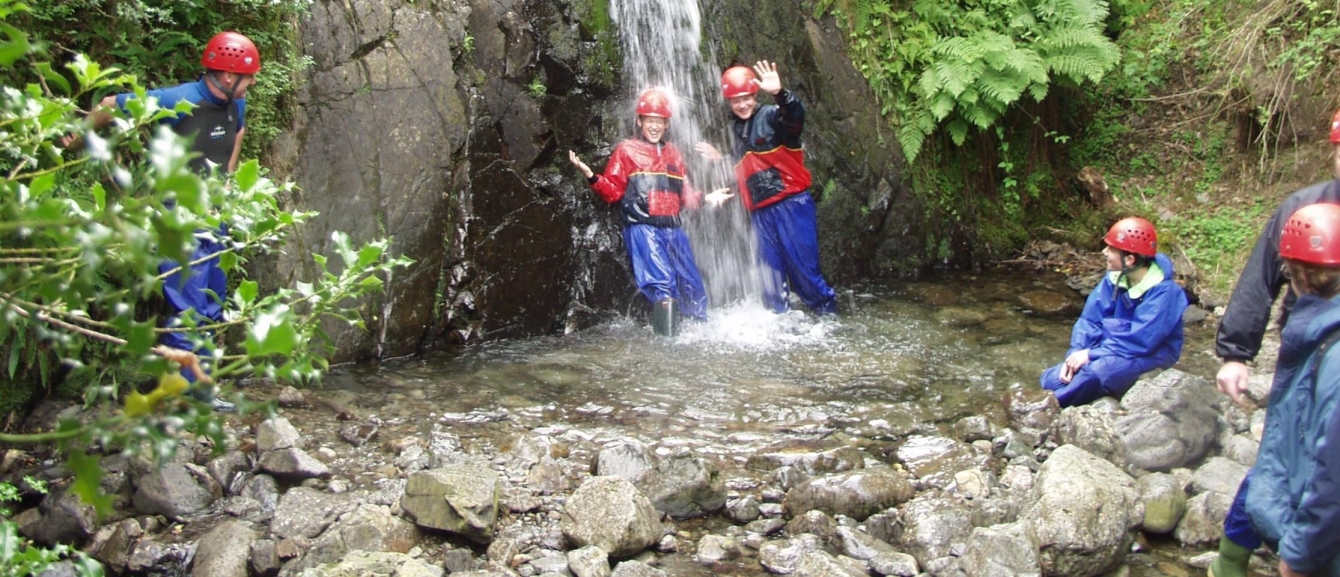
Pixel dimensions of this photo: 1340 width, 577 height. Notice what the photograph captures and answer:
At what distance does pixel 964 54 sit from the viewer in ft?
29.7

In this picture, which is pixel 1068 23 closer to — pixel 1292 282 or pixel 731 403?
pixel 731 403

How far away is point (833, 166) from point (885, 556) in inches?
222

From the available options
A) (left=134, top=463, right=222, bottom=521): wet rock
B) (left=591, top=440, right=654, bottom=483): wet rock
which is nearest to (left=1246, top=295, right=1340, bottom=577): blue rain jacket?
(left=591, top=440, right=654, bottom=483): wet rock

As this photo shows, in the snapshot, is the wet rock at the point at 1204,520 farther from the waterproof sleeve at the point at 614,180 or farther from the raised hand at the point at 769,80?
the waterproof sleeve at the point at 614,180

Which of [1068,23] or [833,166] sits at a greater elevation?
→ [1068,23]

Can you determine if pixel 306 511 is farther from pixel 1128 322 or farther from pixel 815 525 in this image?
pixel 1128 322

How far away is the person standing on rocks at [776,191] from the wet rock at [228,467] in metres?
4.60

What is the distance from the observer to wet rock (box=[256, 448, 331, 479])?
4.66 m

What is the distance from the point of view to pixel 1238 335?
3924 mm

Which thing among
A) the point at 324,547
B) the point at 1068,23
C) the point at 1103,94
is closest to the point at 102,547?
the point at 324,547

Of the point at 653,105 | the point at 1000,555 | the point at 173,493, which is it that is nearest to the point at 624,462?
the point at 1000,555

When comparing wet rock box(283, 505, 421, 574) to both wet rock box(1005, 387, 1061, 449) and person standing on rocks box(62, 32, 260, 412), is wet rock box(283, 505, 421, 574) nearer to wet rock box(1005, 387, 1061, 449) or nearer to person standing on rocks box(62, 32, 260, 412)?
person standing on rocks box(62, 32, 260, 412)

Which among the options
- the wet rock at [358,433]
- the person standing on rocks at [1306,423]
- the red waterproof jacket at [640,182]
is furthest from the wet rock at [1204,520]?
the red waterproof jacket at [640,182]

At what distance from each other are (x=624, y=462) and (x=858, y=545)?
4.11ft
